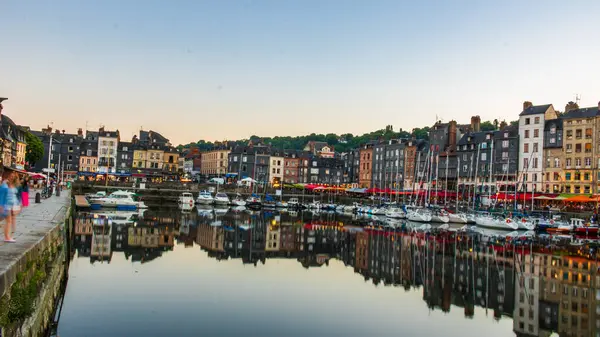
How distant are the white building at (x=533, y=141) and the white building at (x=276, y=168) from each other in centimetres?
5697

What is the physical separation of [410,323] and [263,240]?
22.9 meters

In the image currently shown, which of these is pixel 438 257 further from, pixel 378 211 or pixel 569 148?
pixel 569 148

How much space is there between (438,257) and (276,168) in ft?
314

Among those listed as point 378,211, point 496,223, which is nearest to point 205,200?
point 378,211

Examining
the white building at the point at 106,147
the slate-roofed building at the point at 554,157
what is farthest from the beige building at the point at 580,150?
the white building at the point at 106,147

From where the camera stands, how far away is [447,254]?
3359 centimetres

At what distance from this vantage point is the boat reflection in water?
65.1 feet

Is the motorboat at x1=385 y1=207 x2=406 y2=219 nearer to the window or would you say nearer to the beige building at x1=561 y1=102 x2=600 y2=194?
the beige building at x1=561 y1=102 x2=600 y2=194

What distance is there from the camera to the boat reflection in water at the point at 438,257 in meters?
19.8

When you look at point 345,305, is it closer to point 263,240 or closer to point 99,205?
point 263,240

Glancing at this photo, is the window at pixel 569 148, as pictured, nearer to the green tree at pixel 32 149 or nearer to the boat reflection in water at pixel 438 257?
the boat reflection in water at pixel 438 257

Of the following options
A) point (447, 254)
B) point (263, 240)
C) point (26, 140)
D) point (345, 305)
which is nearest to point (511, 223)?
point (447, 254)

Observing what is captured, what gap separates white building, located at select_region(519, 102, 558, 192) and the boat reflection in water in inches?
1256

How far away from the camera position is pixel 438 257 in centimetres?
3212
